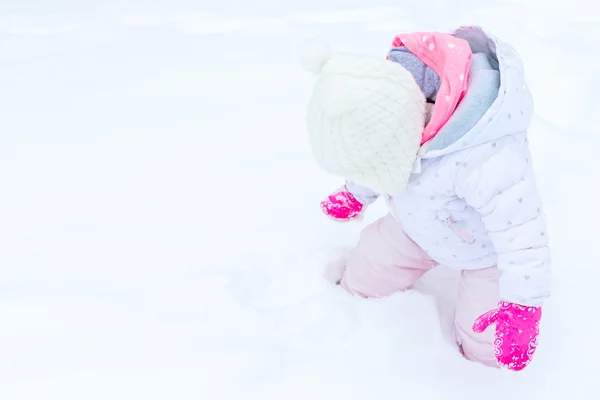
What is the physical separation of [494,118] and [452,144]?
62mm

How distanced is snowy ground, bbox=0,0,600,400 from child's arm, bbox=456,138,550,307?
0.22 meters

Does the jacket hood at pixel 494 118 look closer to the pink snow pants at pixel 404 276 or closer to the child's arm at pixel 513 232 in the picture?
the child's arm at pixel 513 232

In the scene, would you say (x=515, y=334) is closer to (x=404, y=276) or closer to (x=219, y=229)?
(x=404, y=276)

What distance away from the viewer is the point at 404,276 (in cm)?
114

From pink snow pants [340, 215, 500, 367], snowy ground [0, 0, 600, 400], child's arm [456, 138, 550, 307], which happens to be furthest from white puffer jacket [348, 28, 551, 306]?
snowy ground [0, 0, 600, 400]

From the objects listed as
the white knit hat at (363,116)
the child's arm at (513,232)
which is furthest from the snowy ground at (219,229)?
the white knit hat at (363,116)

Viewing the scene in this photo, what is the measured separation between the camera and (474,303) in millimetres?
1041

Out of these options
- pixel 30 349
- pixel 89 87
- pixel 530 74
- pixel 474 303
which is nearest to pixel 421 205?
pixel 474 303

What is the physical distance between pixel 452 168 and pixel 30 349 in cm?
73

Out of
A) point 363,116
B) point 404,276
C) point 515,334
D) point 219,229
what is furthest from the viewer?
point 219,229

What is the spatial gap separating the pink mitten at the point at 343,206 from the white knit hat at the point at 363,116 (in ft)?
1.01

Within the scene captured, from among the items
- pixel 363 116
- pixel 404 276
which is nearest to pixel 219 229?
pixel 404 276

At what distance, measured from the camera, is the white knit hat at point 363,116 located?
0.79m

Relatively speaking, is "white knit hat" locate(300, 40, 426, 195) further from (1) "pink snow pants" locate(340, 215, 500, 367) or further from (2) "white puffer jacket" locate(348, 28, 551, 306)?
(1) "pink snow pants" locate(340, 215, 500, 367)
